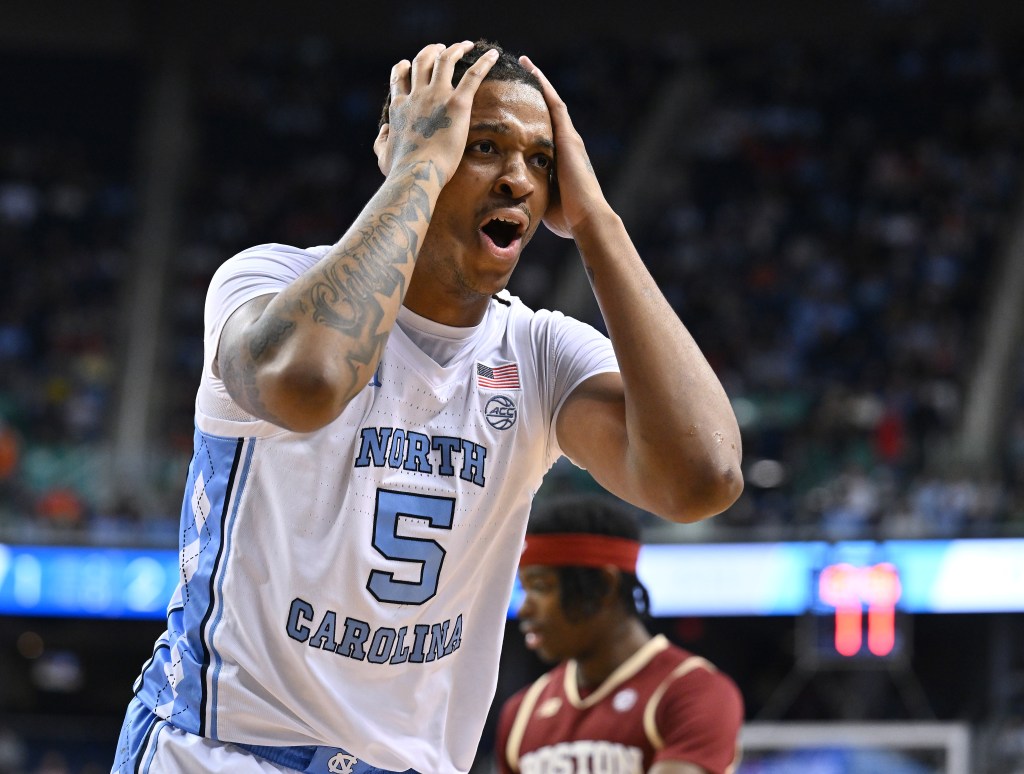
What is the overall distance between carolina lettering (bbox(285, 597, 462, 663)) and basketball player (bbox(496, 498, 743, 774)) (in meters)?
2.01

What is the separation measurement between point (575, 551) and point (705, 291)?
1477 cm

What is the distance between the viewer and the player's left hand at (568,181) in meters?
2.83

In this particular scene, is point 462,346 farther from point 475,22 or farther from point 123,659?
point 475,22

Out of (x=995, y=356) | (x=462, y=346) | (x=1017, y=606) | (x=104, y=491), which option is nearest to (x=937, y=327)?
(x=995, y=356)

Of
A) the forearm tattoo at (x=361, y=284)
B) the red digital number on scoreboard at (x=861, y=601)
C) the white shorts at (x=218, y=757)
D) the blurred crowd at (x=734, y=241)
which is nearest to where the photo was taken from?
the forearm tattoo at (x=361, y=284)

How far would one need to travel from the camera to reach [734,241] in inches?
803

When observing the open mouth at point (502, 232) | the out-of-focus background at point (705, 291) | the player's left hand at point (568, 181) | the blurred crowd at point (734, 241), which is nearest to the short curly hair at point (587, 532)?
the player's left hand at point (568, 181)

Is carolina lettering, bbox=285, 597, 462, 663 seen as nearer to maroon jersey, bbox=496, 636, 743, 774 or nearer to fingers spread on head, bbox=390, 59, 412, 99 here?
fingers spread on head, bbox=390, 59, 412, 99

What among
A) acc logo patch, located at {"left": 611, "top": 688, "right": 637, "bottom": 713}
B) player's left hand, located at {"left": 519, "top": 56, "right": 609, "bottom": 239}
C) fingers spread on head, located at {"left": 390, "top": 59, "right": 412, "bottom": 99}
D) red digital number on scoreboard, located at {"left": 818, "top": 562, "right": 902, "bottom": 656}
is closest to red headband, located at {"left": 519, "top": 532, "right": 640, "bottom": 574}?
acc logo patch, located at {"left": 611, "top": 688, "right": 637, "bottom": 713}

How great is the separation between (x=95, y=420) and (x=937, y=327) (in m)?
10.6

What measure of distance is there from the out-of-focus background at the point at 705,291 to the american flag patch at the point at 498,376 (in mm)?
9087

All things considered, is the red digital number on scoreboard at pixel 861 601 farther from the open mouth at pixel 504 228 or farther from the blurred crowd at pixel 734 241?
the open mouth at pixel 504 228

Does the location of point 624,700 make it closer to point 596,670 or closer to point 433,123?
point 596,670

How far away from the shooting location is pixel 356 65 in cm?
2447
